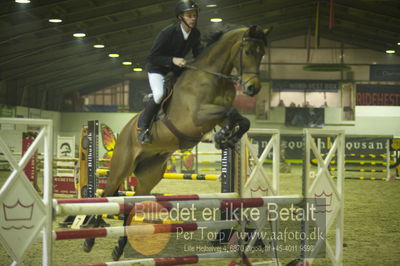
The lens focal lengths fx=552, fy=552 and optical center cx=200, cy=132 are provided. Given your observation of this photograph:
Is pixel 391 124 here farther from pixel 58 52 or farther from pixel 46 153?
pixel 46 153

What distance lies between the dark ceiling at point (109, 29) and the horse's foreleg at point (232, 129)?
8.33 meters

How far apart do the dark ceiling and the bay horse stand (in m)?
7.65

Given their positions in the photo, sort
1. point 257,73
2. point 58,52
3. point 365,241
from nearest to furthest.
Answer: point 257,73, point 365,241, point 58,52

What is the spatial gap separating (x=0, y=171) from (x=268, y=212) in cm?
1430

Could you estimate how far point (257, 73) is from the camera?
409 cm

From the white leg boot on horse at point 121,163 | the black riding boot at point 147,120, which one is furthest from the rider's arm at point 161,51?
the white leg boot on horse at point 121,163

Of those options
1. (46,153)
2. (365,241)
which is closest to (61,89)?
(365,241)

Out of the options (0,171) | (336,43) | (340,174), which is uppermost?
(336,43)

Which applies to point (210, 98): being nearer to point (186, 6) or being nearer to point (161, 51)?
point (161, 51)

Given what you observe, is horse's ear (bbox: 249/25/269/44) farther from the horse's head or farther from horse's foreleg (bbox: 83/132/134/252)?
horse's foreleg (bbox: 83/132/134/252)

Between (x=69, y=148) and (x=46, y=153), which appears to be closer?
(x=46, y=153)

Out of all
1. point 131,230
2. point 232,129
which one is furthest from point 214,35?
point 131,230

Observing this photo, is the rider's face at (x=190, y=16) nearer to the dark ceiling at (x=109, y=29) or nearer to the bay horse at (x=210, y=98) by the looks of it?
the bay horse at (x=210, y=98)

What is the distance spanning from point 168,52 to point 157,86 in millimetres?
301
